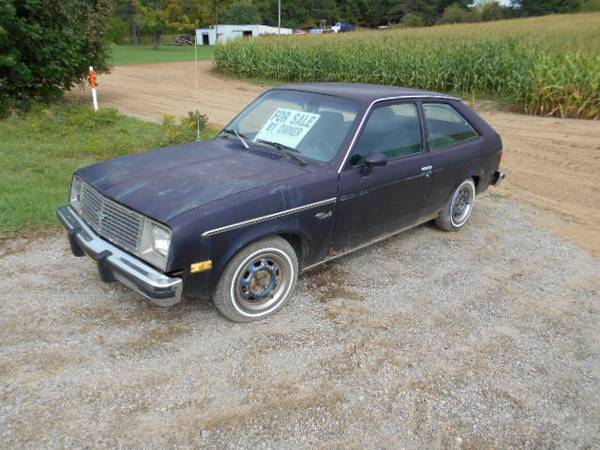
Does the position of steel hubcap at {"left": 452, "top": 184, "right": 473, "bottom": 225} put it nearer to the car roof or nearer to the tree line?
the car roof

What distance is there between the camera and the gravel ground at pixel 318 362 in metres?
2.57

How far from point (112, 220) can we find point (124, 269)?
45cm

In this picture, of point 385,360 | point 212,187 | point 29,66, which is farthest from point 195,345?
point 29,66

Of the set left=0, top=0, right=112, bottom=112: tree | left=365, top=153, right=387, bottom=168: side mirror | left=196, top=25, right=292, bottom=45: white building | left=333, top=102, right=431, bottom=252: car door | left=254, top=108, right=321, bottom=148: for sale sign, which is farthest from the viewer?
left=196, top=25, right=292, bottom=45: white building

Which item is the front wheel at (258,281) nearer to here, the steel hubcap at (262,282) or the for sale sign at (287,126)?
the steel hubcap at (262,282)

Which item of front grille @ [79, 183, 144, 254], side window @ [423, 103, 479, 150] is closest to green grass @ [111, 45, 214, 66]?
side window @ [423, 103, 479, 150]

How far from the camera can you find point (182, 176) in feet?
11.4

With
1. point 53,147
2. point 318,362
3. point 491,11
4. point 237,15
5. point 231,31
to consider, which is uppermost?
point 491,11

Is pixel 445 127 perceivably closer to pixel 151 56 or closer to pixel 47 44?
pixel 47 44

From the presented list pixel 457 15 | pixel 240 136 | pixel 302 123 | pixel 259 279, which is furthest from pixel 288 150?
pixel 457 15

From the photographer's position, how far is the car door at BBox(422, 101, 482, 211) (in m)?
4.54

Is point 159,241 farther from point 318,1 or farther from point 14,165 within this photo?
point 318,1

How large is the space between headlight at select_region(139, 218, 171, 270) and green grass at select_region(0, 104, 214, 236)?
252cm

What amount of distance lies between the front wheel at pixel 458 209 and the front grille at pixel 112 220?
3.31m
